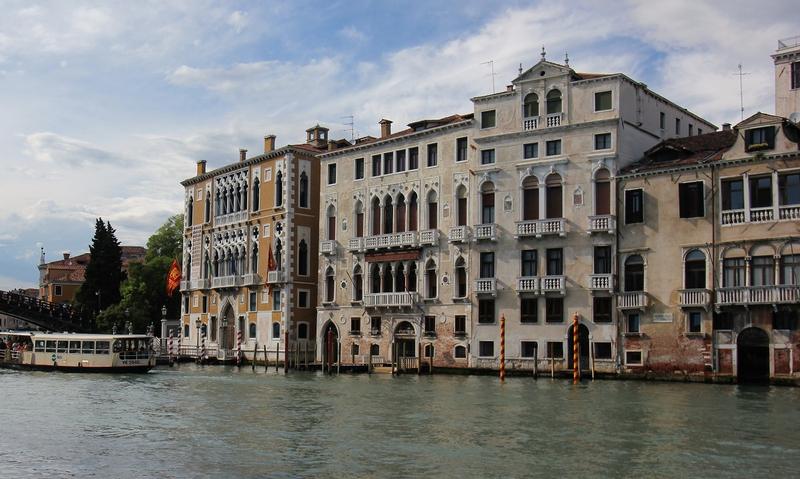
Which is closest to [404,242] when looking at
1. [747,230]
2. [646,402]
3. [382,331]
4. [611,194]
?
[382,331]

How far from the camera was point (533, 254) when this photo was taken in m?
35.7

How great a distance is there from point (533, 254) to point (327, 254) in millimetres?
11718

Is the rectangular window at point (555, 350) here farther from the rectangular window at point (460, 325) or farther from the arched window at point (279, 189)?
the arched window at point (279, 189)

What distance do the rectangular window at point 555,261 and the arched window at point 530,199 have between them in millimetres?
1550

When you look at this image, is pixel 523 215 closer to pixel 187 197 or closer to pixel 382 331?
pixel 382 331

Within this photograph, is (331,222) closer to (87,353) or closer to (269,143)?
(269,143)

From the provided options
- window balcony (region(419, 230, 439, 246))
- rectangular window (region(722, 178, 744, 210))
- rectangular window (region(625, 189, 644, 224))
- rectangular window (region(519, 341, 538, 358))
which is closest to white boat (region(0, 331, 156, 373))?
window balcony (region(419, 230, 439, 246))

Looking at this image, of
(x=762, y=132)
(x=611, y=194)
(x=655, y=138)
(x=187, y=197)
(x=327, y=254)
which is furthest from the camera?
(x=187, y=197)

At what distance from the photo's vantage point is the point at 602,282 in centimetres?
3353

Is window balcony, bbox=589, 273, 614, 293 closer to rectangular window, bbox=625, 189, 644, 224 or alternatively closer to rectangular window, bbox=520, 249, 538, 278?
rectangular window, bbox=625, 189, 644, 224

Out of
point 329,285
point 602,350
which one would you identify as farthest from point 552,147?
point 329,285

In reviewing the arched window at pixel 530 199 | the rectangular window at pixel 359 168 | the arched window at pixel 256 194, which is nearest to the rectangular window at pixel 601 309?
the arched window at pixel 530 199

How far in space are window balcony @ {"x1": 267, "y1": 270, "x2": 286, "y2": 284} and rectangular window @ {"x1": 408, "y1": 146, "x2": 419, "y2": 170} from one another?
8.94m

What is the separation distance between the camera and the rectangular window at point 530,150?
3603 cm
